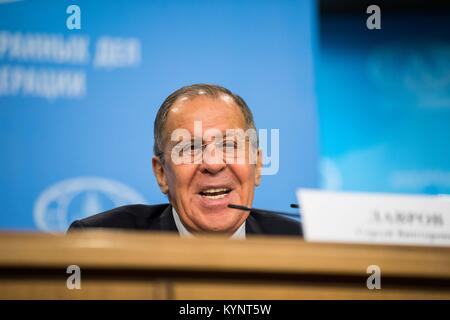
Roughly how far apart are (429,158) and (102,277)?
6.41 feet

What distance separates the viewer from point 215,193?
1.41 meters

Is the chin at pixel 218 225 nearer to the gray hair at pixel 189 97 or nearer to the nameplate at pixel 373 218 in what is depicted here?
the gray hair at pixel 189 97

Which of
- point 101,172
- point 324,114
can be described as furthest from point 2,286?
point 324,114

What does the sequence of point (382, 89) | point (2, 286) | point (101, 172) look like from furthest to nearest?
1. point (382, 89)
2. point (101, 172)
3. point (2, 286)

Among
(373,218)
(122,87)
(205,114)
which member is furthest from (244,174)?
(373,218)

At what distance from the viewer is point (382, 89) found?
2516 mm

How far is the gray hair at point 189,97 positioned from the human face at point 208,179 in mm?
17

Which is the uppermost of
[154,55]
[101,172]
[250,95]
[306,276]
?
[154,55]

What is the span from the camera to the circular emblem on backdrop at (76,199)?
1.56 metres

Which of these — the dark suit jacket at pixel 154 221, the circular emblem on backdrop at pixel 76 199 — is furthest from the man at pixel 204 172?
the circular emblem on backdrop at pixel 76 199

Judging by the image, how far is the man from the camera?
136cm

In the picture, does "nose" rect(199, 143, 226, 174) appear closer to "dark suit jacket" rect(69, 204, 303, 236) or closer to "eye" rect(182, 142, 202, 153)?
"eye" rect(182, 142, 202, 153)

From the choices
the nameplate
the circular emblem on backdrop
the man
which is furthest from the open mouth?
the nameplate

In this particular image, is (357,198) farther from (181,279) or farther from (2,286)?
(2,286)
